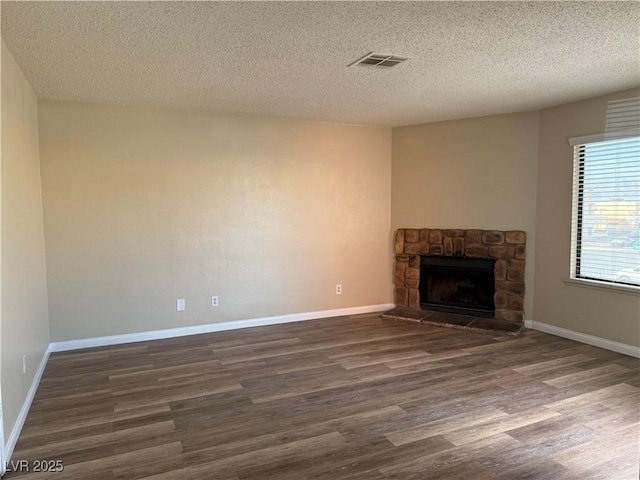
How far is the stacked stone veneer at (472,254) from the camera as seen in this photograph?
5098 mm

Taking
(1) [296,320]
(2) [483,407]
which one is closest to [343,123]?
(1) [296,320]

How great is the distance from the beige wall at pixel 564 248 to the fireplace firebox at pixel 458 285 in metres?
0.57

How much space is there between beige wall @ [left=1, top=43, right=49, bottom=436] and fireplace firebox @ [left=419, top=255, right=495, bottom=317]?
4329 mm

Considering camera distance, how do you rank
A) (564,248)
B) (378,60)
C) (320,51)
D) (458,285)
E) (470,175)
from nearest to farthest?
(320,51) < (378,60) < (564,248) < (470,175) < (458,285)

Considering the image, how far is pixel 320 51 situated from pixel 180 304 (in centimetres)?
316

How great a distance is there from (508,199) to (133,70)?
418 centimetres

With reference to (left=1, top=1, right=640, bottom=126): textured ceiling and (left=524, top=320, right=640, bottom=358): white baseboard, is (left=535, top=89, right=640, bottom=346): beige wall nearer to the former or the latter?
(left=524, top=320, right=640, bottom=358): white baseboard

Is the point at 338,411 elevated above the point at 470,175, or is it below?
A: below

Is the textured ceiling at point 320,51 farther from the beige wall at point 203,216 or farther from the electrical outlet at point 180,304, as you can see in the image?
the electrical outlet at point 180,304

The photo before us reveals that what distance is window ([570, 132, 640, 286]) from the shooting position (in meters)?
4.07

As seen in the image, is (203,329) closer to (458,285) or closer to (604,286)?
(458,285)

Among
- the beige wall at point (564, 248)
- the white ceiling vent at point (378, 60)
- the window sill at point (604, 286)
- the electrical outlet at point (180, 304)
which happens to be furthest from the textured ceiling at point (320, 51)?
the electrical outlet at point (180, 304)

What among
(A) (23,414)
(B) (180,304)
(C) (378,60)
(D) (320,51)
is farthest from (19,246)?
(C) (378,60)

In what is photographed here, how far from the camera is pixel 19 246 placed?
3.07 m
